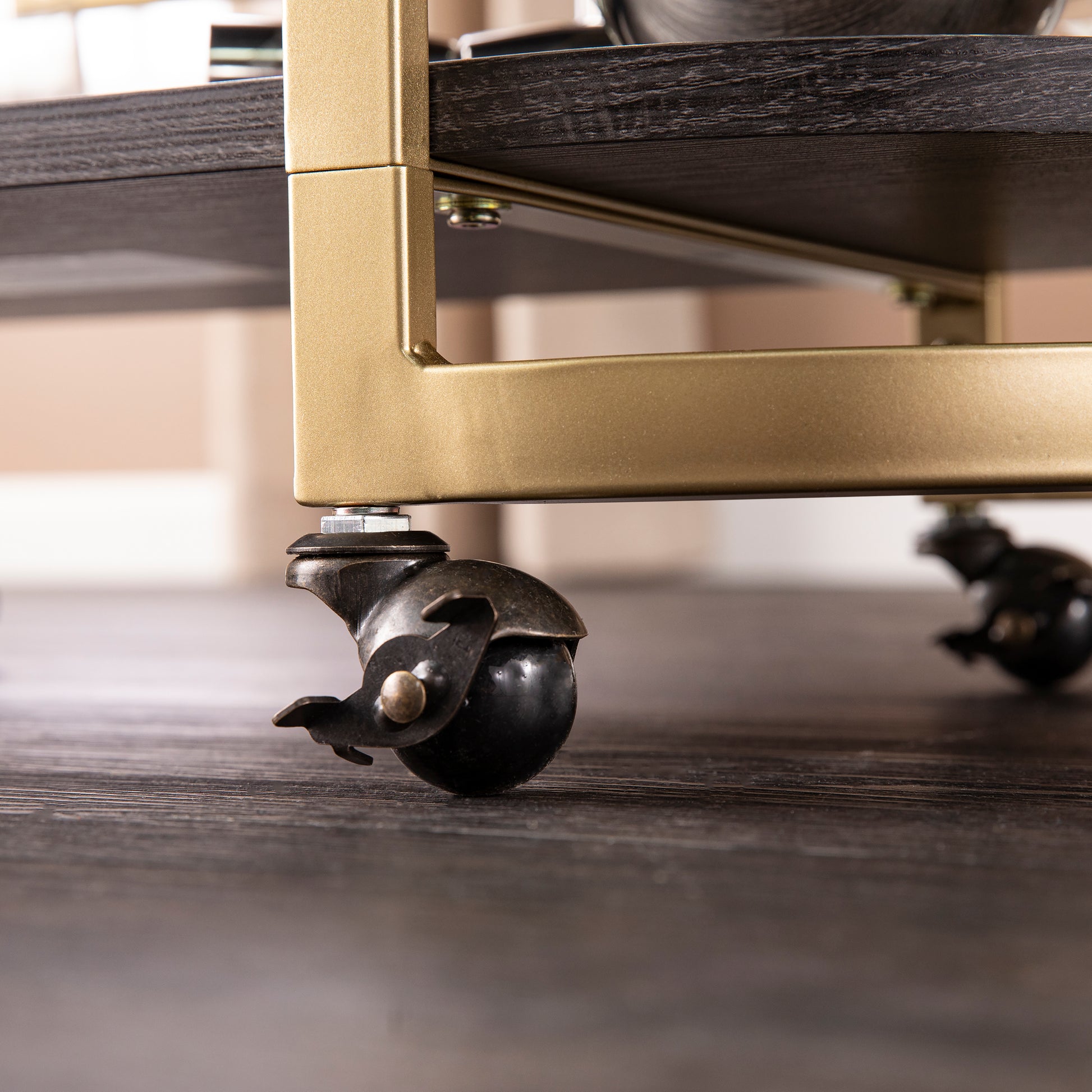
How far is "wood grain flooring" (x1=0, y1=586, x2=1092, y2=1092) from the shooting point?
0.31 metres

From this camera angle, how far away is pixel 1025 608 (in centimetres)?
100

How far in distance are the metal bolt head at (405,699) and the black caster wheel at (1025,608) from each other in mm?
552

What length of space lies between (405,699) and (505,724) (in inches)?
1.5

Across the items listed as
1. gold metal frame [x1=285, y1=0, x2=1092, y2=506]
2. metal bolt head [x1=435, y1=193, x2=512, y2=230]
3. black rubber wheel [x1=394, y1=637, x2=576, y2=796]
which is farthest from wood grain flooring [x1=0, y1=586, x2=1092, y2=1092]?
metal bolt head [x1=435, y1=193, x2=512, y2=230]

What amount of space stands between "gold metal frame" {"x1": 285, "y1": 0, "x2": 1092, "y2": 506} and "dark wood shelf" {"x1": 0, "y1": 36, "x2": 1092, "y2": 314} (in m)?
0.03

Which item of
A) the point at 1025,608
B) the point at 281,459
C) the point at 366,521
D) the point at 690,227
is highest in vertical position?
the point at 690,227

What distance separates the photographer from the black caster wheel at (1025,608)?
0.99m

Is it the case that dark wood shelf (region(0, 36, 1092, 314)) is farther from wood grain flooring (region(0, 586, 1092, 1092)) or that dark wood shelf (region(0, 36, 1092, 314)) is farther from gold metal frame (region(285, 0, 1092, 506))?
wood grain flooring (region(0, 586, 1092, 1092))

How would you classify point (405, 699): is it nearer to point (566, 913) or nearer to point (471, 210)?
point (566, 913)

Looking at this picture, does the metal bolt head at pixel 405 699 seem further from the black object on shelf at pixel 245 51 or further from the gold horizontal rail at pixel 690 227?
the black object on shelf at pixel 245 51

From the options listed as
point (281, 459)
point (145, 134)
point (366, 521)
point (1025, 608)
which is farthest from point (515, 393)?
point (281, 459)

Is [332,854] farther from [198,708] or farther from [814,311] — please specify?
[814,311]

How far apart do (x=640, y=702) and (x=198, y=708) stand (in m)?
0.27

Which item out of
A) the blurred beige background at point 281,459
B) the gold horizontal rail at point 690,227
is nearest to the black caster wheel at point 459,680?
the gold horizontal rail at point 690,227
